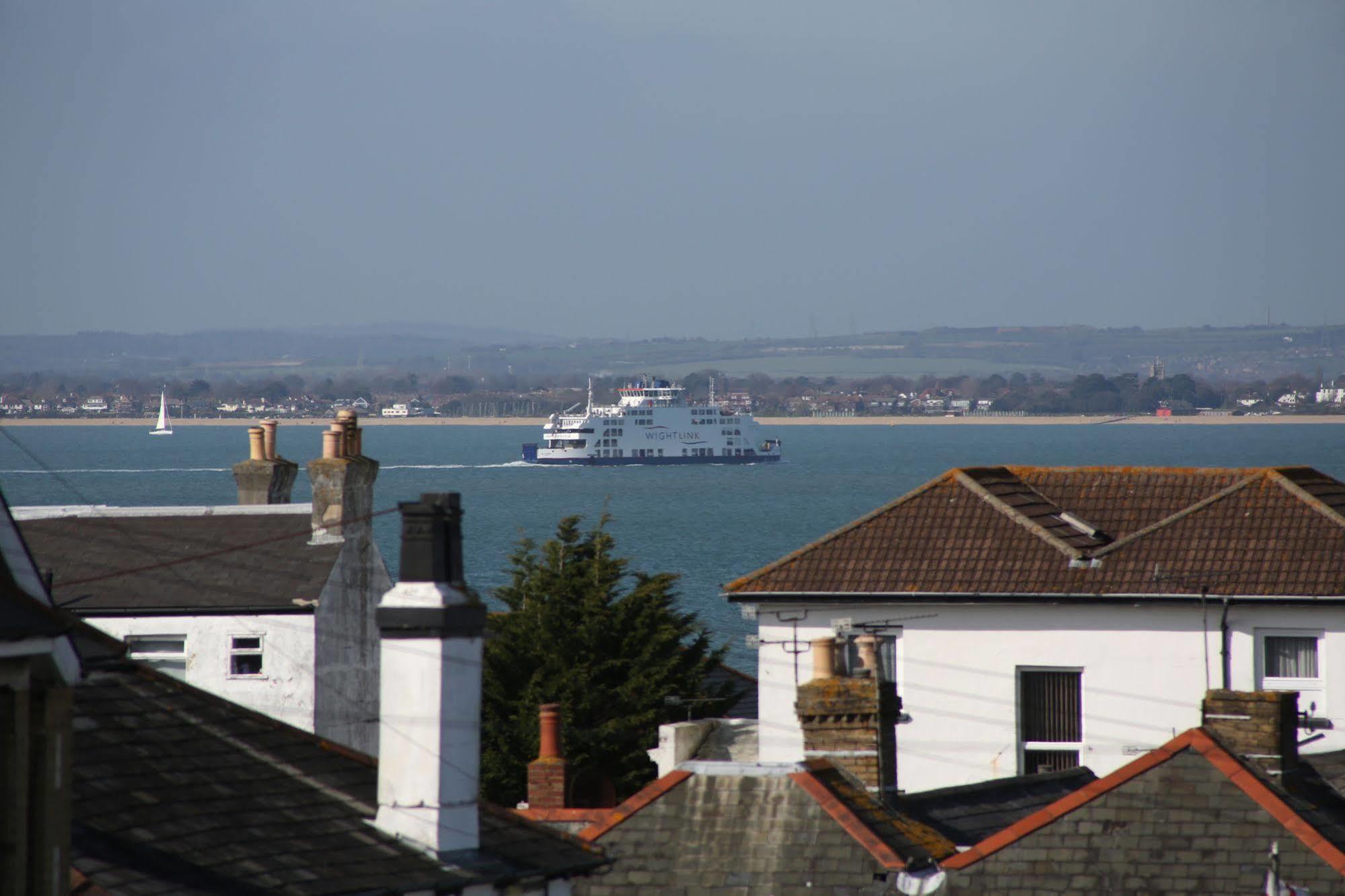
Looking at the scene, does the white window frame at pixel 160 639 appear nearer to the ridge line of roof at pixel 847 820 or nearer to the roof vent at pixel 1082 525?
the roof vent at pixel 1082 525

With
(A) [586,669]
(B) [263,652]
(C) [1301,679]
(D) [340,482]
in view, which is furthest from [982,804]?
(A) [586,669]

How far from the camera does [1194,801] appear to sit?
11953 mm

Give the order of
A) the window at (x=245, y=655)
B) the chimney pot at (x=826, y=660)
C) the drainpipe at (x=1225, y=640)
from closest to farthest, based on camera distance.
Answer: the chimney pot at (x=826, y=660) < the drainpipe at (x=1225, y=640) < the window at (x=245, y=655)

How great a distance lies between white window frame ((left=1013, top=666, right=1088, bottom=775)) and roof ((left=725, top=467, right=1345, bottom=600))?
2.57 feet

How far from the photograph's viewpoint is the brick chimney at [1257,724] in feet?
44.7

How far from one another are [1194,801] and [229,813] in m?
6.10

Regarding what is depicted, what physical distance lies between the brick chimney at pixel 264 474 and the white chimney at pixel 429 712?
16137mm

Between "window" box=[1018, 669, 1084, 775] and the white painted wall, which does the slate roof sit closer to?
the white painted wall

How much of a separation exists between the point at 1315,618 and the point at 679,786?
10055 millimetres

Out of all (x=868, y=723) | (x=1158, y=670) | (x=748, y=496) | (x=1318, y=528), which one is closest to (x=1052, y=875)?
(x=868, y=723)

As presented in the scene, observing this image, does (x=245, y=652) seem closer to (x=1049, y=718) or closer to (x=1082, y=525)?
(x=1049, y=718)

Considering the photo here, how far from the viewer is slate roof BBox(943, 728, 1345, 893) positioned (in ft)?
38.1

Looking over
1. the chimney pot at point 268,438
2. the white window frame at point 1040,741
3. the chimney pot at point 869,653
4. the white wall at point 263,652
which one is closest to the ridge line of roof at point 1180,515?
the white window frame at point 1040,741

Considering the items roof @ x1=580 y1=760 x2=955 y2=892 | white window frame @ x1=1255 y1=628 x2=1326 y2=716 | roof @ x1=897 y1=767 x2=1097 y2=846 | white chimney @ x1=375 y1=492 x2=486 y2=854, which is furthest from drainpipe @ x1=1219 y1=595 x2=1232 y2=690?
white chimney @ x1=375 y1=492 x2=486 y2=854
